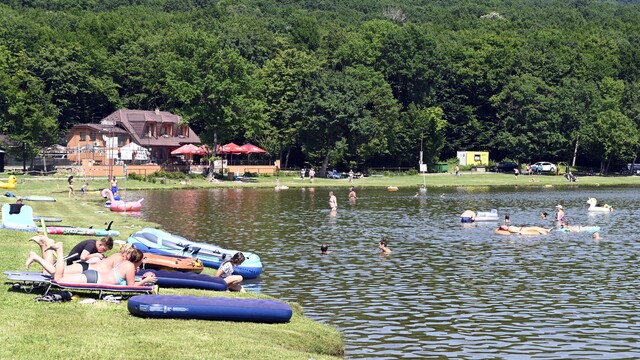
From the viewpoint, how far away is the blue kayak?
3712 cm

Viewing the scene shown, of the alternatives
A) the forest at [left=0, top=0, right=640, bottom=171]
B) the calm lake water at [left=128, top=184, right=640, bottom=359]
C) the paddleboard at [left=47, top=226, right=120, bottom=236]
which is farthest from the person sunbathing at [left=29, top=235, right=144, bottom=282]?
the forest at [left=0, top=0, right=640, bottom=171]

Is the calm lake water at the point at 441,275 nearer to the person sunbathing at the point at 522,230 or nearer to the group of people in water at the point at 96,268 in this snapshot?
the person sunbathing at the point at 522,230

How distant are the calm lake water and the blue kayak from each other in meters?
0.71

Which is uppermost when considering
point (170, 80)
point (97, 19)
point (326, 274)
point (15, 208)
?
point (97, 19)

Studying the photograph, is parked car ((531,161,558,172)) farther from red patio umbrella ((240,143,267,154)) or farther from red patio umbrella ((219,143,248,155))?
red patio umbrella ((219,143,248,155))

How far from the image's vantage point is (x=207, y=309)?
2388 cm

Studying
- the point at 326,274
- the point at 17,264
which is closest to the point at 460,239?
the point at 326,274

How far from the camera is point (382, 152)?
137625 mm

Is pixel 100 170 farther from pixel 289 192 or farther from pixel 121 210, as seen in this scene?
pixel 121 210

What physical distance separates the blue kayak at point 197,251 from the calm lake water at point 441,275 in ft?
2.34

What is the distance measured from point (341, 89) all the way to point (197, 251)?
96108 mm

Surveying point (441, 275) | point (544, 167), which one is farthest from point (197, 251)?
point (544, 167)

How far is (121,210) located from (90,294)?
143 feet

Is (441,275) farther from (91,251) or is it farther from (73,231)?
(91,251)
